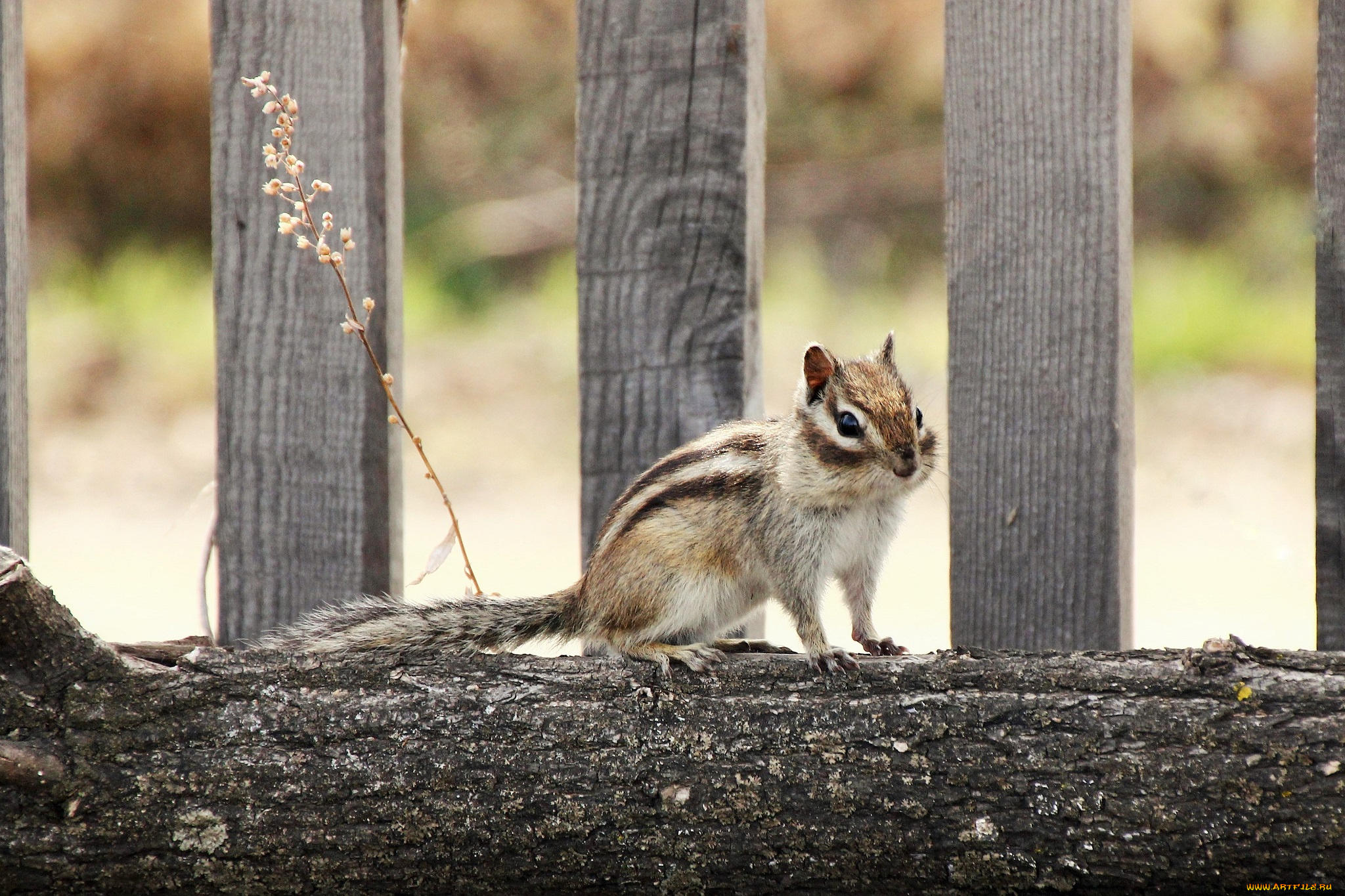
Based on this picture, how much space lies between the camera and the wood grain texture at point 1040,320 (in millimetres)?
2762

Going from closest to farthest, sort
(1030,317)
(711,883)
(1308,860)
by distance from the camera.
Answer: (1308,860)
(711,883)
(1030,317)

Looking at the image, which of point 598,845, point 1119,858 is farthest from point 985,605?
point 598,845

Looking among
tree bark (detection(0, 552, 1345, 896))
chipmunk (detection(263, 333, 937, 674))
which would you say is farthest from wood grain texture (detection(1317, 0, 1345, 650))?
chipmunk (detection(263, 333, 937, 674))

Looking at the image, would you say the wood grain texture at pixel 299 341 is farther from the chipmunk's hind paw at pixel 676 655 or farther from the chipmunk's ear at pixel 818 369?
the chipmunk's ear at pixel 818 369

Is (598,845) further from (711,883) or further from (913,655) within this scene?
(913,655)

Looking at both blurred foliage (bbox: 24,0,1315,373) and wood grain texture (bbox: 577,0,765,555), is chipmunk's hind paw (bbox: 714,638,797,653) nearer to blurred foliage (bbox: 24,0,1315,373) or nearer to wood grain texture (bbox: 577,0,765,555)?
wood grain texture (bbox: 577,0,765,555)

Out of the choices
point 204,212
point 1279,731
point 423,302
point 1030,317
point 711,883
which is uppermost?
point 204,212

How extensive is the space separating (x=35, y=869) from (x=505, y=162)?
7277 mm

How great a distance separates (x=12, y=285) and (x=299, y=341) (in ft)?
2.07

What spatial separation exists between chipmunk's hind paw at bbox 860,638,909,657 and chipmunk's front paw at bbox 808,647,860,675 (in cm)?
37

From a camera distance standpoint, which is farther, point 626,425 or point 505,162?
point 505,162

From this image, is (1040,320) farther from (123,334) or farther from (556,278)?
(123,334)

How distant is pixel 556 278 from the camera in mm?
8266

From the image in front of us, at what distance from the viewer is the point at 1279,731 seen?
214cm
